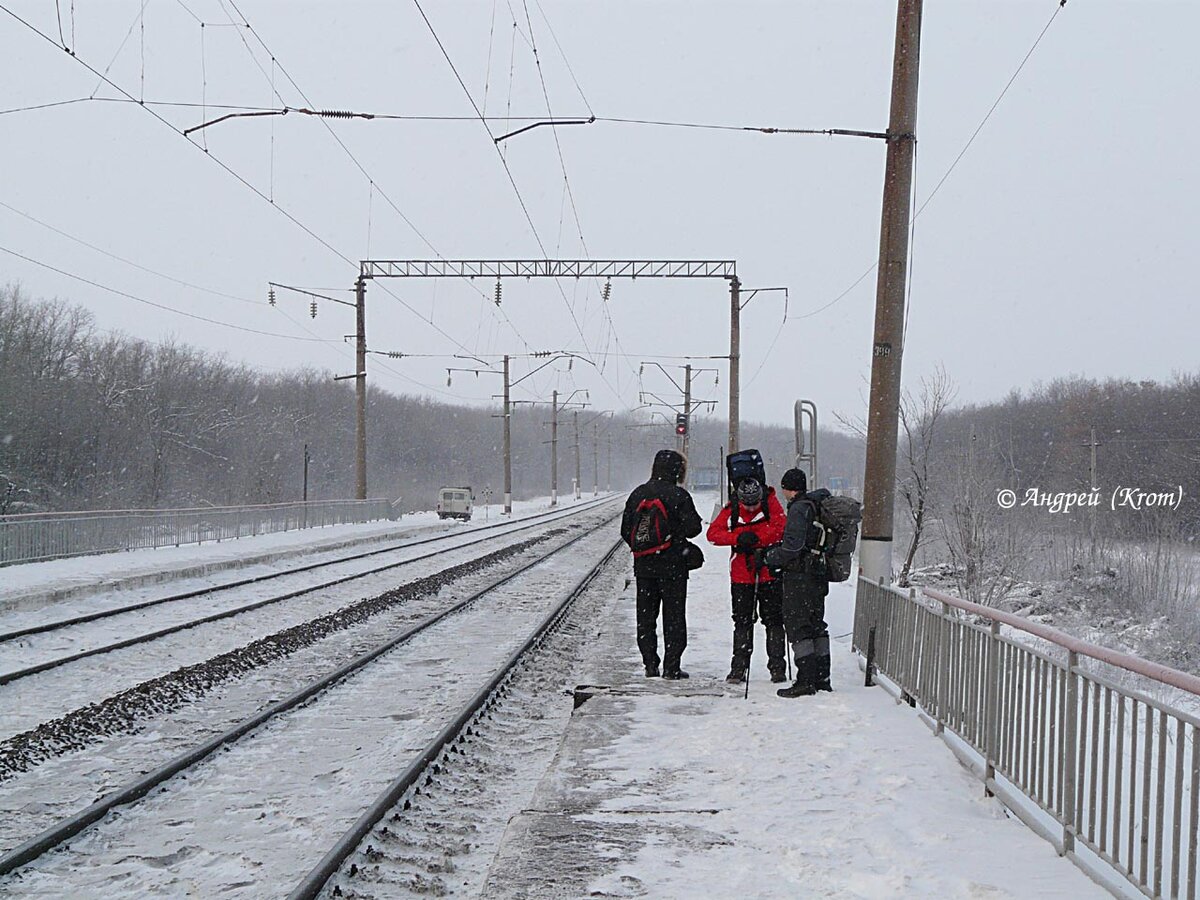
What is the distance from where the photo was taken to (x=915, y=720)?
7980mm

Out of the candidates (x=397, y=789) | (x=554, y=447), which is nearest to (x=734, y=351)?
(x=397, y=789)

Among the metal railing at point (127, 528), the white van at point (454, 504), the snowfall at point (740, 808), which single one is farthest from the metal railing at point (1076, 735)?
the white van at point (454, 504)

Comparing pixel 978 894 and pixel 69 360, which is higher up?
pixel 69 360

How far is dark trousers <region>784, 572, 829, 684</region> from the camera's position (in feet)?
28.4

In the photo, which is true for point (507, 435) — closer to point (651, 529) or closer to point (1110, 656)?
point (651, 529)

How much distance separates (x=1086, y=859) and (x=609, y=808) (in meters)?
2.29

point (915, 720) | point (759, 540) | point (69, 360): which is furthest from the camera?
point (69, 360)

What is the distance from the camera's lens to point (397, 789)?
6938 millimetres

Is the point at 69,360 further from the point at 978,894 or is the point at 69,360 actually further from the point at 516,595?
the point at 978,894

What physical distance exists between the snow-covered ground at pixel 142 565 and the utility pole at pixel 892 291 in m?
12.2

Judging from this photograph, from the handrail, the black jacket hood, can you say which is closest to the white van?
the black jacket hood

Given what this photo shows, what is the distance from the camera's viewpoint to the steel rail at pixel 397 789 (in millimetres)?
5324

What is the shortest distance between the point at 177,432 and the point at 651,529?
63.9m

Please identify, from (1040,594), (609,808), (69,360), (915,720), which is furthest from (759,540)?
(69,360)
